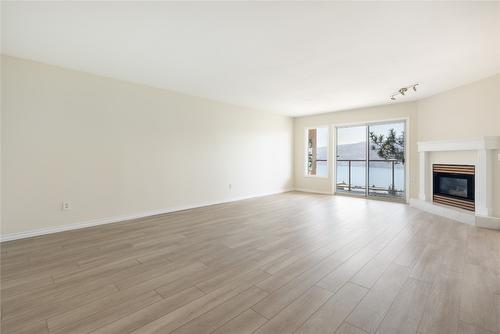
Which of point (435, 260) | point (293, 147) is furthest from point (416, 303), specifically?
point (293, 147)

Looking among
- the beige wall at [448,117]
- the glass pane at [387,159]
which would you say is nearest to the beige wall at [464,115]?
the beige wall at [448,117]

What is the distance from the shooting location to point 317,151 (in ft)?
25.3

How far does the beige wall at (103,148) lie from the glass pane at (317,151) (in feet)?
9.31

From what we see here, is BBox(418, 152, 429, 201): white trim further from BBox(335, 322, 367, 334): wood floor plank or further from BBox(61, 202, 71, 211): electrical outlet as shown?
BBox(61, 202, 71, 211): electrical outlet

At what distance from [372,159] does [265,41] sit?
16.8 feet

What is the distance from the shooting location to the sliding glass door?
241 inches

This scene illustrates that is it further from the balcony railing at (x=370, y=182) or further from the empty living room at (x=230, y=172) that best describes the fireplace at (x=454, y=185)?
the balcony railing at (x=370, y=182)

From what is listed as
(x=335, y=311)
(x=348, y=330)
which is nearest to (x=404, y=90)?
(x=335, y=311)

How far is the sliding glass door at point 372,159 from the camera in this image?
6109mm

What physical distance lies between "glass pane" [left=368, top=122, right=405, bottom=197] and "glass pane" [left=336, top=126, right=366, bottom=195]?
0.73 feet

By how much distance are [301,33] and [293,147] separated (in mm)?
5549

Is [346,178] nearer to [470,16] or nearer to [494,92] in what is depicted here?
[494,92]

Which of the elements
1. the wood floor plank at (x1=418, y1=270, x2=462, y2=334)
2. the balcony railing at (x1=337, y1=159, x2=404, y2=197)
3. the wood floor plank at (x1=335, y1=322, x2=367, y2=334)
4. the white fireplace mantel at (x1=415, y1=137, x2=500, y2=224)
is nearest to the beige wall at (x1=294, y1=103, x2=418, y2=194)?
the balcony railing at (x1=337, y1=159, x2=404, y2=197)

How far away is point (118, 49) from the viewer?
3.01 meters
